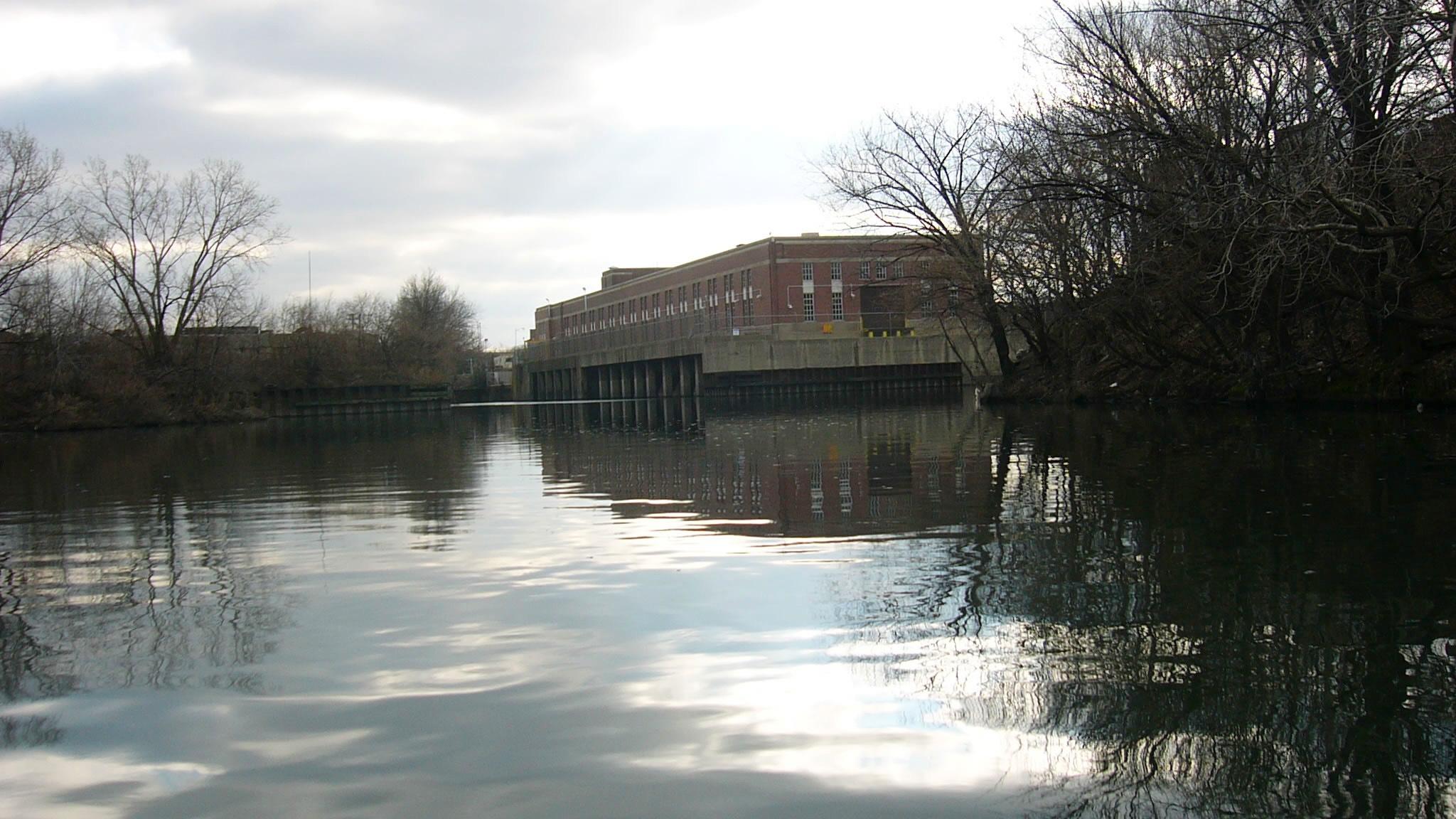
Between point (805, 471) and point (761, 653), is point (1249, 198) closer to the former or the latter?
point (805, 471)

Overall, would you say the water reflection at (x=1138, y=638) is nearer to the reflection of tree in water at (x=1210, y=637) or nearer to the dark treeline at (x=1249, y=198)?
the reflection of tree in water at (x=1210, y=637)

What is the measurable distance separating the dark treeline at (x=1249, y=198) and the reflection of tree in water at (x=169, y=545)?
1371cm

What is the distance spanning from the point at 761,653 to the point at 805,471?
36.6 ft

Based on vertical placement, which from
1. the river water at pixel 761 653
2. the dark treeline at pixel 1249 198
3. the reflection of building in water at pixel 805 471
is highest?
the dark treeline at pixel 1249 198

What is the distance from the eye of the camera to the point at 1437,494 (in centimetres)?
1172

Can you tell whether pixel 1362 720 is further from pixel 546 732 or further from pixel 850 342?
pixel 850 342

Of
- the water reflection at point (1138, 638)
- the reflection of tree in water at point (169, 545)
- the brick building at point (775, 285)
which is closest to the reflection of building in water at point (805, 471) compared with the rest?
the water reflection at point (1138, 638)

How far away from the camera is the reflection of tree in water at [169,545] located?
688cm

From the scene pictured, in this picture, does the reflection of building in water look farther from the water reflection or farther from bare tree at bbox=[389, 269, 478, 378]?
bare tree at bbox=[389, 269, 478, 378]

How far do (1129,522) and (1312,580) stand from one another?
9.64 ft

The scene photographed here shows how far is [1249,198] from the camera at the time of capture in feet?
62.4

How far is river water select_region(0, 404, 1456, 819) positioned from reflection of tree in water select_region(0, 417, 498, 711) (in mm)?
61

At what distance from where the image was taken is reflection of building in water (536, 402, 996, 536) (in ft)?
40.6

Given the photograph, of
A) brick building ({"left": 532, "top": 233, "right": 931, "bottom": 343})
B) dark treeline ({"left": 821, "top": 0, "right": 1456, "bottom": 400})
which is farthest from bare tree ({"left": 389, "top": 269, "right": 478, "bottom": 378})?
dark treeline ({"left": 821, "top": 0, "right": 1456, "bottom": 400})
